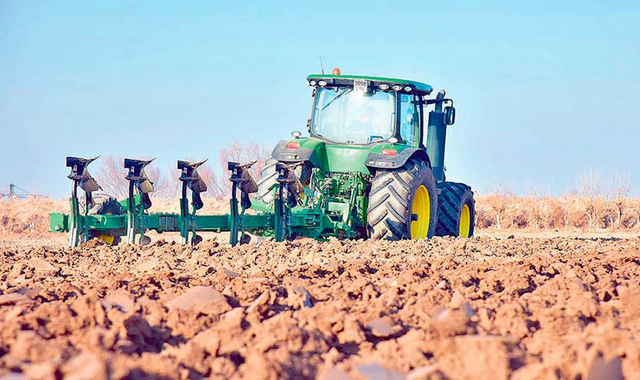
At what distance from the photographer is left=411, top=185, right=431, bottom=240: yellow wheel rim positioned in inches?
421

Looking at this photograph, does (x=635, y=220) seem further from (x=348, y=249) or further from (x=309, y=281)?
(x=309, y=281)

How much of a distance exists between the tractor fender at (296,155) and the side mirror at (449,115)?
6.01 ft

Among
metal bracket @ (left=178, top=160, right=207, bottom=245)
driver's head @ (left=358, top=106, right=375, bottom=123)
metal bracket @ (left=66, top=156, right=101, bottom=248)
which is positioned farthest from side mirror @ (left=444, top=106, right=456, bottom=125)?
metal bracket @ (left=66, top=156, right=101, bottom=248)

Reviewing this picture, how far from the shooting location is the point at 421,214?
10.9 metres

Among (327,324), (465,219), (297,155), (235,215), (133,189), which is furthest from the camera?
(465,219)

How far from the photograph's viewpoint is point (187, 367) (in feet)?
10.2

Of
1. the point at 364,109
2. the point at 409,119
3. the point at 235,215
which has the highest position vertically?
the point at 364,109

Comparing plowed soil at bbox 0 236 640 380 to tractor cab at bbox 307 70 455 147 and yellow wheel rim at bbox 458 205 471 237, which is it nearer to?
tractor cab at bbox 307 70 455 147

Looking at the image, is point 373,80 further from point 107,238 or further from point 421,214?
point 107,238

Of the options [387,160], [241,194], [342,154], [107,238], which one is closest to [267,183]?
[342,154]

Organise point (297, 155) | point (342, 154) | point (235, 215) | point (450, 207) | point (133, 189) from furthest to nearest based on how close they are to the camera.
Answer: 1. point (450, 207)
2. point (342, 154)
3. point (297, 155)
4. point (235, 215)
5. point (133, 189)

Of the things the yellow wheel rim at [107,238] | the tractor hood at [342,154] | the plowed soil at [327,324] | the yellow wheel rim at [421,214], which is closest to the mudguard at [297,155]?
the tractor hood at [342,154]

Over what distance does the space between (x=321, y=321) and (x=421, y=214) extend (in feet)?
23.4

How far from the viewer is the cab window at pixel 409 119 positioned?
34.3ft
